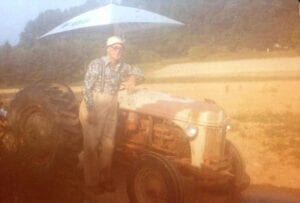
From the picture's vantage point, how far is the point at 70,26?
10.8ft

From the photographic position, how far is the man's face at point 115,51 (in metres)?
3.08

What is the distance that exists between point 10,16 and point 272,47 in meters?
2.63

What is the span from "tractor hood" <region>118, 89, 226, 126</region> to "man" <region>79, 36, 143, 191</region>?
0.10 m

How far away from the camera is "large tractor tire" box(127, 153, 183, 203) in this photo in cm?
262

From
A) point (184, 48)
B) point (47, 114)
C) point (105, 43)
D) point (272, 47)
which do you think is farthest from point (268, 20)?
point (47, 114)

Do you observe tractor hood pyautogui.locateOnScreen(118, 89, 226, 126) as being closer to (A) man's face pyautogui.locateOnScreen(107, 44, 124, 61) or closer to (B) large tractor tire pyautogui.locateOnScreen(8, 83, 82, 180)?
(A) man's face pyautogui.locateOnScreen(107, 44, 124, 61)

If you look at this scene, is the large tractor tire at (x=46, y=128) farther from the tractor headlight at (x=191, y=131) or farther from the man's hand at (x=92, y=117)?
the tractor headlight at (x=191, y=131)

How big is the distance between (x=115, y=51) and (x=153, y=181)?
1136 mm

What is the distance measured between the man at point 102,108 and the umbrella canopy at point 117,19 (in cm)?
26

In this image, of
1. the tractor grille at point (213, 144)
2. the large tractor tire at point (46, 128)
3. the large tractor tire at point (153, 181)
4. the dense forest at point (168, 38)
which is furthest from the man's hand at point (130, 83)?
the tractor grille at point (213, 144)

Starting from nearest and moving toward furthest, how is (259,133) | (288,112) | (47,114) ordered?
(47,114)
(288,112)
(259,133)

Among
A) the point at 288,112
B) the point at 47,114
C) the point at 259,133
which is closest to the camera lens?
the point at 47,114

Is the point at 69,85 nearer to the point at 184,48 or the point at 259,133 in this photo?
the point at 184,48

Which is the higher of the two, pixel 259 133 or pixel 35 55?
pixel 35 55
